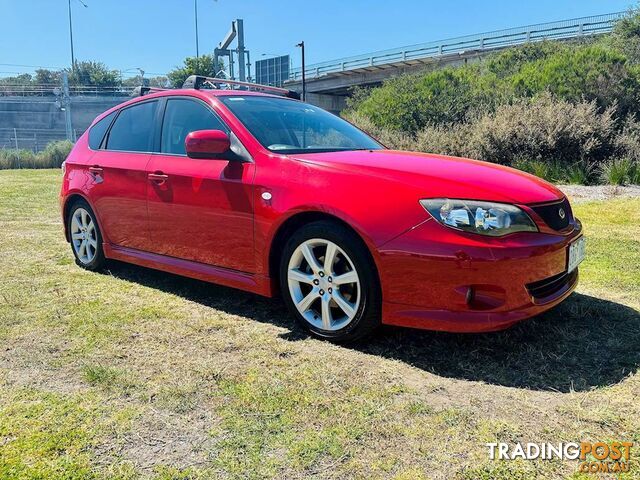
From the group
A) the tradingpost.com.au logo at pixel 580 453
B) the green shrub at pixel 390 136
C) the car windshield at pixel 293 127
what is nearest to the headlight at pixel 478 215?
the tradingpost.com.au logo at pixel 580 453

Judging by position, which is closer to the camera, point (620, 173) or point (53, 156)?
point (620, 173)

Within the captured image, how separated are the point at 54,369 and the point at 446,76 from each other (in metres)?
17.8

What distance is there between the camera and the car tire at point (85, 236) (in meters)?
4.85

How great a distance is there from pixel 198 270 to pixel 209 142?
98cm

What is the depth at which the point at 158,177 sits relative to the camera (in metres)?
4.04

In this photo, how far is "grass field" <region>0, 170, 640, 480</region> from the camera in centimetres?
204

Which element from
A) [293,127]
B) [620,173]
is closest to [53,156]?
[620,173]

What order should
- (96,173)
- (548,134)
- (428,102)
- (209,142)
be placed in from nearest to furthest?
(209,142)
(96,173)
(548,134)
(428,102)

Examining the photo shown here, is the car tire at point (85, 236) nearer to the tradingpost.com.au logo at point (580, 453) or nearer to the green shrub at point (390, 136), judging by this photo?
the tradingpost.com.au logo at point (580, 453)

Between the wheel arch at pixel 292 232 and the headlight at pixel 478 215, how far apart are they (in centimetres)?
42

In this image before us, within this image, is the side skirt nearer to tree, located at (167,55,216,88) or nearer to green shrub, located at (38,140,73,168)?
green shrub, located at (38,140,73,168)

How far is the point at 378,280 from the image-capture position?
2.95 m

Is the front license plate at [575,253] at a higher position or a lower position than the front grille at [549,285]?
higher

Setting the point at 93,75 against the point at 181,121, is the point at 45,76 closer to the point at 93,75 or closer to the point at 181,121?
the point at 93,75
